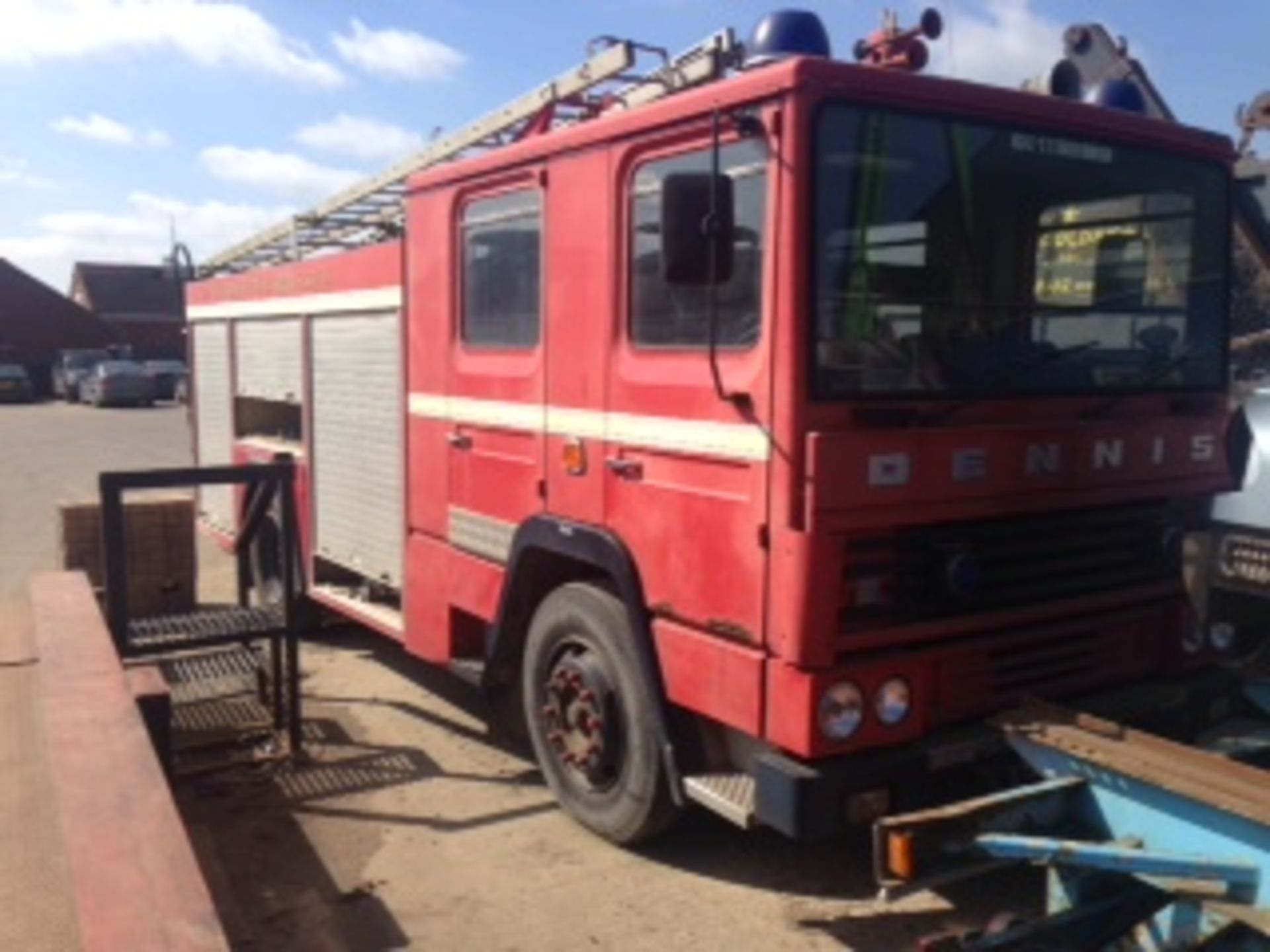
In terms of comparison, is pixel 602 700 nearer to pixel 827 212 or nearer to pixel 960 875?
pixel 960 875

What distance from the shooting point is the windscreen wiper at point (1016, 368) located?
381 centimetres

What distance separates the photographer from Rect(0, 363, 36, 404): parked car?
4200cm

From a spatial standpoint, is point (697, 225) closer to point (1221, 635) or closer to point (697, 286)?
point (697, 286)

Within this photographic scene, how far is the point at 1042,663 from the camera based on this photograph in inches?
159

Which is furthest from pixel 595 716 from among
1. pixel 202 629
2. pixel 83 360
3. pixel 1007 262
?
pixel 83 360

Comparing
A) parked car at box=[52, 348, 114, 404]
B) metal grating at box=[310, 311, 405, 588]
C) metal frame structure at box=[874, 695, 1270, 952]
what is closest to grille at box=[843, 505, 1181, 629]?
metal frame structure at box=[874, 695, 1270, 952]

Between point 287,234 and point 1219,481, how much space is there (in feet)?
22.7

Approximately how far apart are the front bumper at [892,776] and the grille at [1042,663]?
88 millimetres

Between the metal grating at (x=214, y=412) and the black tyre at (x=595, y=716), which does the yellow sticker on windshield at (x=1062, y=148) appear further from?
the metal grating at (x=214, y=412)

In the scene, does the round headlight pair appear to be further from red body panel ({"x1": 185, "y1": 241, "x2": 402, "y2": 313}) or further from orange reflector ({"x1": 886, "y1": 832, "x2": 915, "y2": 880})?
red body panel ({"x1": 185, "y1": 241, "x2": 402, "y2": 313})

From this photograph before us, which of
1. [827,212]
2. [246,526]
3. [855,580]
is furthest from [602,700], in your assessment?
[246,526]

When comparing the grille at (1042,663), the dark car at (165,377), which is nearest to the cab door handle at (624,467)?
the grille at (1042,663)

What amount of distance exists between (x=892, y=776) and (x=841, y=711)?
276mm

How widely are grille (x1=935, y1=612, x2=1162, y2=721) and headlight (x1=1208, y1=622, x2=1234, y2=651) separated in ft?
0.81
